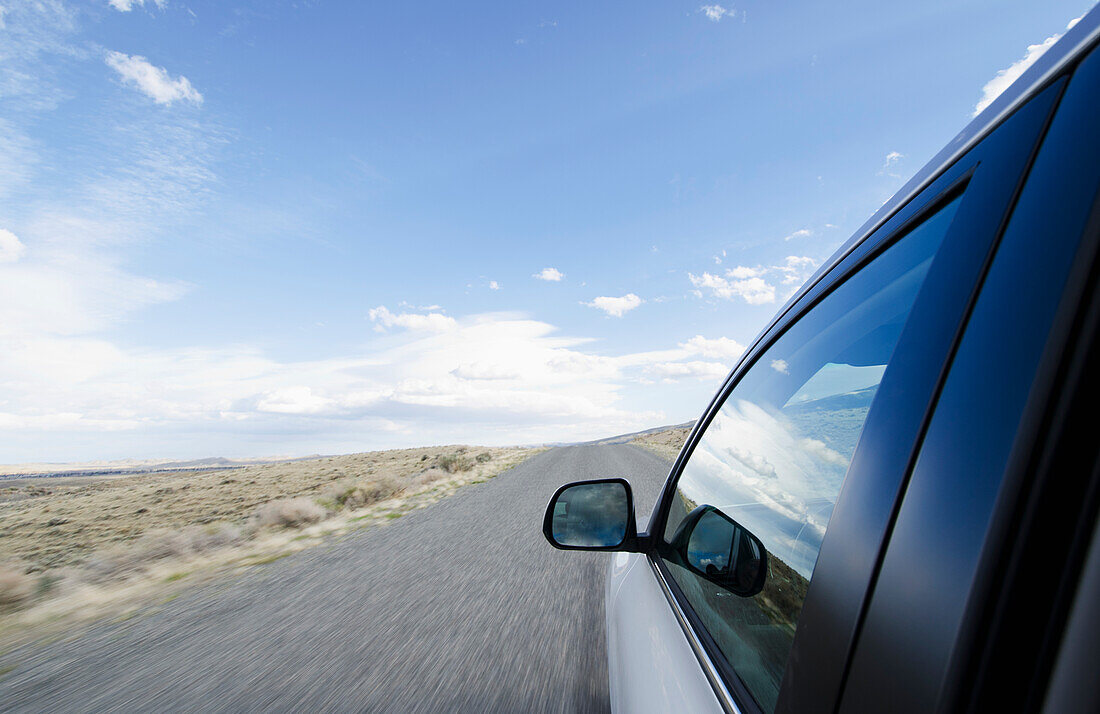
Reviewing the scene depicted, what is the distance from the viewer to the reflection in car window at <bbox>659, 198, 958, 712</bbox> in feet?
2.87

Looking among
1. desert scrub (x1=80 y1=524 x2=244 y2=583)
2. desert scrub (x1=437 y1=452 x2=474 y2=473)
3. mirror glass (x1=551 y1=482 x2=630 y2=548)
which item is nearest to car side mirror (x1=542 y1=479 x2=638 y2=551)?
mirror glass (x1=551 y1=482 x2=630 y2=548)

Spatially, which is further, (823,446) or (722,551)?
(722,551)

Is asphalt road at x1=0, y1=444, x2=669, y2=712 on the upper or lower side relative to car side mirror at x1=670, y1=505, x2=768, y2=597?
lower

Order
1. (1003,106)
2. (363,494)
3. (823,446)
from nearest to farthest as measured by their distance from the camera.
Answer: (1003,106)
(823,446)
(363,494)

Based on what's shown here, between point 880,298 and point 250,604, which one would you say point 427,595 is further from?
point 880,298

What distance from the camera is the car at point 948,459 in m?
0.43

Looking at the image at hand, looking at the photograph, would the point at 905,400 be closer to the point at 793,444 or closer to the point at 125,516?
the point at 793,444

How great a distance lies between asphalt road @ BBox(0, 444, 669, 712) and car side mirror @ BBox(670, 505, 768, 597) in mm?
1491

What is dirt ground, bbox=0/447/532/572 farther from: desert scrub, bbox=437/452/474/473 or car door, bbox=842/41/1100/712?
car door, bbox=842/41/1100/712

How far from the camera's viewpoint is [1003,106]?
683 mm

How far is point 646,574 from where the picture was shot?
188 centimetres

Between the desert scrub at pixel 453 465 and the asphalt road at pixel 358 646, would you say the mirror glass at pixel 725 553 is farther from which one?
the desert scrub at pixel 453 465

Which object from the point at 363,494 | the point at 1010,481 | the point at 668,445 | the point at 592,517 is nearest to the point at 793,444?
the point at 1010,481

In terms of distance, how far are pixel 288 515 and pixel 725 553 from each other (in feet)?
32.2
